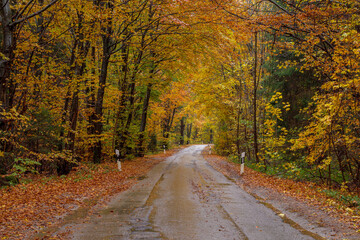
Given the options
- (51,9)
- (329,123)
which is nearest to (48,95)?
(51,9)

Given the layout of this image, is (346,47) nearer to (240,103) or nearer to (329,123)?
(329,123)

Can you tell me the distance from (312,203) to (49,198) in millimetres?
7657

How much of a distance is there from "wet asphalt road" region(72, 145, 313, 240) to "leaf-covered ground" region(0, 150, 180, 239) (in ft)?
2.81

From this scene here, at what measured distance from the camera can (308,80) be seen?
13094mm

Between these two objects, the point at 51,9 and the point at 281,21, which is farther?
the point at 51,9

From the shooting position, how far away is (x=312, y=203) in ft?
24.8

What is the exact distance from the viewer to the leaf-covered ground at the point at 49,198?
528cm

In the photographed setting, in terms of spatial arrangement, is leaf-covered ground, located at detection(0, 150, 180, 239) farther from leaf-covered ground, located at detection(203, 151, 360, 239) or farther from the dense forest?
leaf-covered ground, located at detection(203, 151, 360, 239)

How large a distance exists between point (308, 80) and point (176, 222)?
10.8 m

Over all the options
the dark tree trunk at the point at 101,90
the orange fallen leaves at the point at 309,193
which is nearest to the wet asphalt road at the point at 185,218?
the orange fallen leaves at the point at 309,193

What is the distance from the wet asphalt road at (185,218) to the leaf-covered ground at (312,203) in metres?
0.77

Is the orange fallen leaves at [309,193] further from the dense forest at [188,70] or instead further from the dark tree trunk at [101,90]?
the dark tree trunk at [101,90]

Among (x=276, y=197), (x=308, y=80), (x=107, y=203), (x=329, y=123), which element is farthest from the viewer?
(x=308, y=80)

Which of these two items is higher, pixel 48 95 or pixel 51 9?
pixel 51 9
